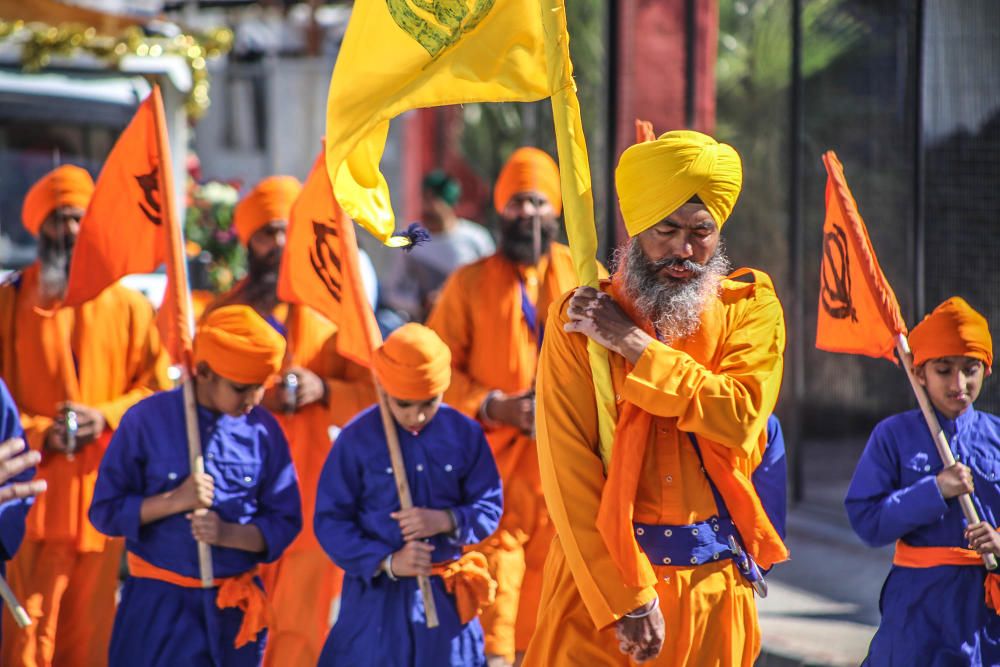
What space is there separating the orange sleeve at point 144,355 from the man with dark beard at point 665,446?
Result: 3087 millimetres

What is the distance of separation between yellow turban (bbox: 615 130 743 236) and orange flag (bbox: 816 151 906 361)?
3.67ft

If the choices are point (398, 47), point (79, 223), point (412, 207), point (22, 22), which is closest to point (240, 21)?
→ point (412, 207)

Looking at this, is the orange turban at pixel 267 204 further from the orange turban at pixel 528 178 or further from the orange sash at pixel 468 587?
the orange sash at pixel 468 587

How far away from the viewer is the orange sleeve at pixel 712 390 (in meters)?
3.89

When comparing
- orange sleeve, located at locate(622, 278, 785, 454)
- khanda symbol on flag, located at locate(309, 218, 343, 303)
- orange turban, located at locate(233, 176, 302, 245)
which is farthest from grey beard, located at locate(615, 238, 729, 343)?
orange turban, located at locate(233, 176, 302, 245)

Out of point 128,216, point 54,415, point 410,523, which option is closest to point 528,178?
point 128,216

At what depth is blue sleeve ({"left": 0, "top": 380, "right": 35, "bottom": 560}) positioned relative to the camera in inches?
199

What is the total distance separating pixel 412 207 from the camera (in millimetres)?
18688

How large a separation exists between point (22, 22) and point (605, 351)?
745cm

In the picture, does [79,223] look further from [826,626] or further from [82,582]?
[826,626]

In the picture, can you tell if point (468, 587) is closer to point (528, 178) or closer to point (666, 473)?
point (666, 473)

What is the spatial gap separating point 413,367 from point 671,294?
1.46 metres

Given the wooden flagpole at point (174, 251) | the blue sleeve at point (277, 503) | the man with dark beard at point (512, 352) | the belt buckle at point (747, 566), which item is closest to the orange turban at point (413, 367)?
the blue sleeve at point (277, 503)

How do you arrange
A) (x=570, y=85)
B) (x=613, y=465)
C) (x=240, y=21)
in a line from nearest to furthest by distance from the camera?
(x=613, y=465) < (x=570, y=85) < (x=240, y=21)
